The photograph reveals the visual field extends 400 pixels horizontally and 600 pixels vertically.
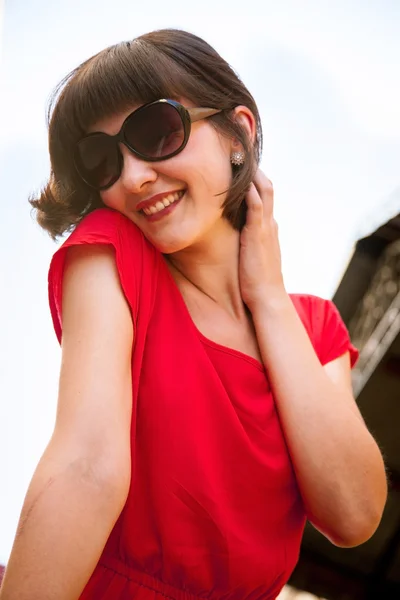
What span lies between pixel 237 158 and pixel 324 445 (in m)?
0.71

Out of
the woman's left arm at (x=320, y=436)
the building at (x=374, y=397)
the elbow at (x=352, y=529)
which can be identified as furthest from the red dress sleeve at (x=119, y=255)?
the building at (x=374, y=397)

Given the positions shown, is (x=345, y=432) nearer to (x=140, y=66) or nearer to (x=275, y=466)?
(x=275, y=466)

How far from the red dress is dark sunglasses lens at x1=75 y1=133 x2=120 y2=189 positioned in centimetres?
9

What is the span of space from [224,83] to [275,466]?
2.94 feet

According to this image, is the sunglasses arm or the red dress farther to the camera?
the sunglasses arm

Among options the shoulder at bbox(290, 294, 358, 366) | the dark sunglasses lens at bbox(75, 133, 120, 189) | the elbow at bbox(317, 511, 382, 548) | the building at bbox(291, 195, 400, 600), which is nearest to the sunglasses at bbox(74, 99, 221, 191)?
the dark sunglasses lens at bbox(75, 133, 120, 189)

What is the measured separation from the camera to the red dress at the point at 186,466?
1022 mm

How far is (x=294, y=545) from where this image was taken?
120cm

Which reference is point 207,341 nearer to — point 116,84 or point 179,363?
point 179,363

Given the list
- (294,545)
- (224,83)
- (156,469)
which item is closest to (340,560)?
(294,545)

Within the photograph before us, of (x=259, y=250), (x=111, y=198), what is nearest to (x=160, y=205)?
(x=111, y=198)

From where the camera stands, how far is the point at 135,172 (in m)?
1.14

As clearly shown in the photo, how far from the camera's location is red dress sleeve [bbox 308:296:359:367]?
144 cm

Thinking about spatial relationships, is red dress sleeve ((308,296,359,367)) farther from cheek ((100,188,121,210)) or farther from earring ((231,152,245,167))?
cheek ((100,188,121,210))
